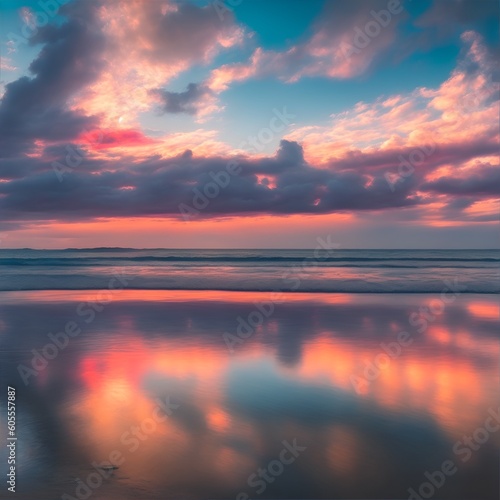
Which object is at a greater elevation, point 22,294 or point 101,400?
point 22,294

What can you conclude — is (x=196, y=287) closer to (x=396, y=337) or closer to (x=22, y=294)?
(x=22, y=294)

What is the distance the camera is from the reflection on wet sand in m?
4.76

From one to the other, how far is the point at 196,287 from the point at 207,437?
20.4 metres

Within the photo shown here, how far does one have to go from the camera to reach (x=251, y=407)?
6684 mm

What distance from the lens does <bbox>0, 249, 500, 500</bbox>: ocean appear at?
4.70 meters

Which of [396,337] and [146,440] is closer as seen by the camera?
[146,440]

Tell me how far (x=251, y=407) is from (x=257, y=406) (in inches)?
3.9

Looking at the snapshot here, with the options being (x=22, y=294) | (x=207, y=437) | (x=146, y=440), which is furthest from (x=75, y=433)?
(x=22, y=294)

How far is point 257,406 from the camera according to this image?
22.1 ft

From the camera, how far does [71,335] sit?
38.1 ft

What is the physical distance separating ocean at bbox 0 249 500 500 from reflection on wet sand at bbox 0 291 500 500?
0.03 metres

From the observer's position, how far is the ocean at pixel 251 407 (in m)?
4.70

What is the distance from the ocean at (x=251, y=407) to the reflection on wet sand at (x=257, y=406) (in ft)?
0.08

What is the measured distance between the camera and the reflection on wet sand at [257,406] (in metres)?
4.76
